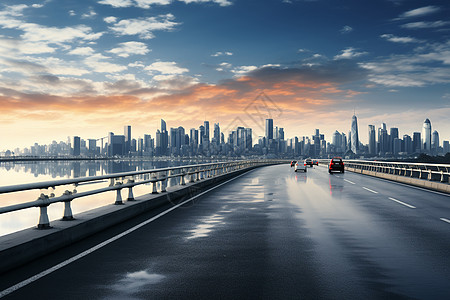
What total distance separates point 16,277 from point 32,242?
1.09m

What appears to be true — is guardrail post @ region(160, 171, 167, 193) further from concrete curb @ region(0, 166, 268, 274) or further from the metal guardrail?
the metal guardrail

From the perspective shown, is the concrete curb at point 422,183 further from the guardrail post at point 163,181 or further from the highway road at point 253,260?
the guardrail post at point 163,181

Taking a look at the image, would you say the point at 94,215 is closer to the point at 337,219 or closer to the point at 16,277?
the point at 16,277

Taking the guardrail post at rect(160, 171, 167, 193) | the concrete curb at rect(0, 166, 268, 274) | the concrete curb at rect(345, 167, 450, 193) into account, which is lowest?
the concrete curb at rect(345, 167, 450, 193)

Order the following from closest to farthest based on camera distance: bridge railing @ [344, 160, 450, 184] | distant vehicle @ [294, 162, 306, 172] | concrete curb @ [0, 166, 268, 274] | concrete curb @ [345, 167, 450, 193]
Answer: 1. concrete curb @ [0, 166, 268, 274]
2. concrete curb @ [345, 167, 450, 193]
3. bridge railing @ [344, 160, 450, 184]
4. distant vehicle @ [294, 162, 306, 172]

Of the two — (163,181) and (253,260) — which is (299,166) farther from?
(253,260)

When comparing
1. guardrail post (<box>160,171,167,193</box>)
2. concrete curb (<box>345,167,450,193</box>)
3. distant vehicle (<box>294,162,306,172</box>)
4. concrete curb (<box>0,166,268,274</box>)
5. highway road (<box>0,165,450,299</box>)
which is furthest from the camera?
distant vehicle (<box>294,162,306,172</box>)

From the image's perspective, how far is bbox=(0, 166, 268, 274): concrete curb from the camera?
22.8 ft

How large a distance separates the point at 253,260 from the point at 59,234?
369 centimetres

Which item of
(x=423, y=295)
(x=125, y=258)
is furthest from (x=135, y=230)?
(x=423, y=295)

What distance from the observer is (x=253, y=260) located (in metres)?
7.60

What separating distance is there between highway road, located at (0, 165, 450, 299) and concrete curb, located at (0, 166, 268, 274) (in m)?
0.19

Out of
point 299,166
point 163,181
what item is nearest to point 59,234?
point 163,181

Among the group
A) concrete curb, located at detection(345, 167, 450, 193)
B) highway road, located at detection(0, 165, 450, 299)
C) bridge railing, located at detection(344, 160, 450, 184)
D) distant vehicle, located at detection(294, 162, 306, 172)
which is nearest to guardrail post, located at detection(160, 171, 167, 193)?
highway road, located at detection(0, 165, 450, 299)
